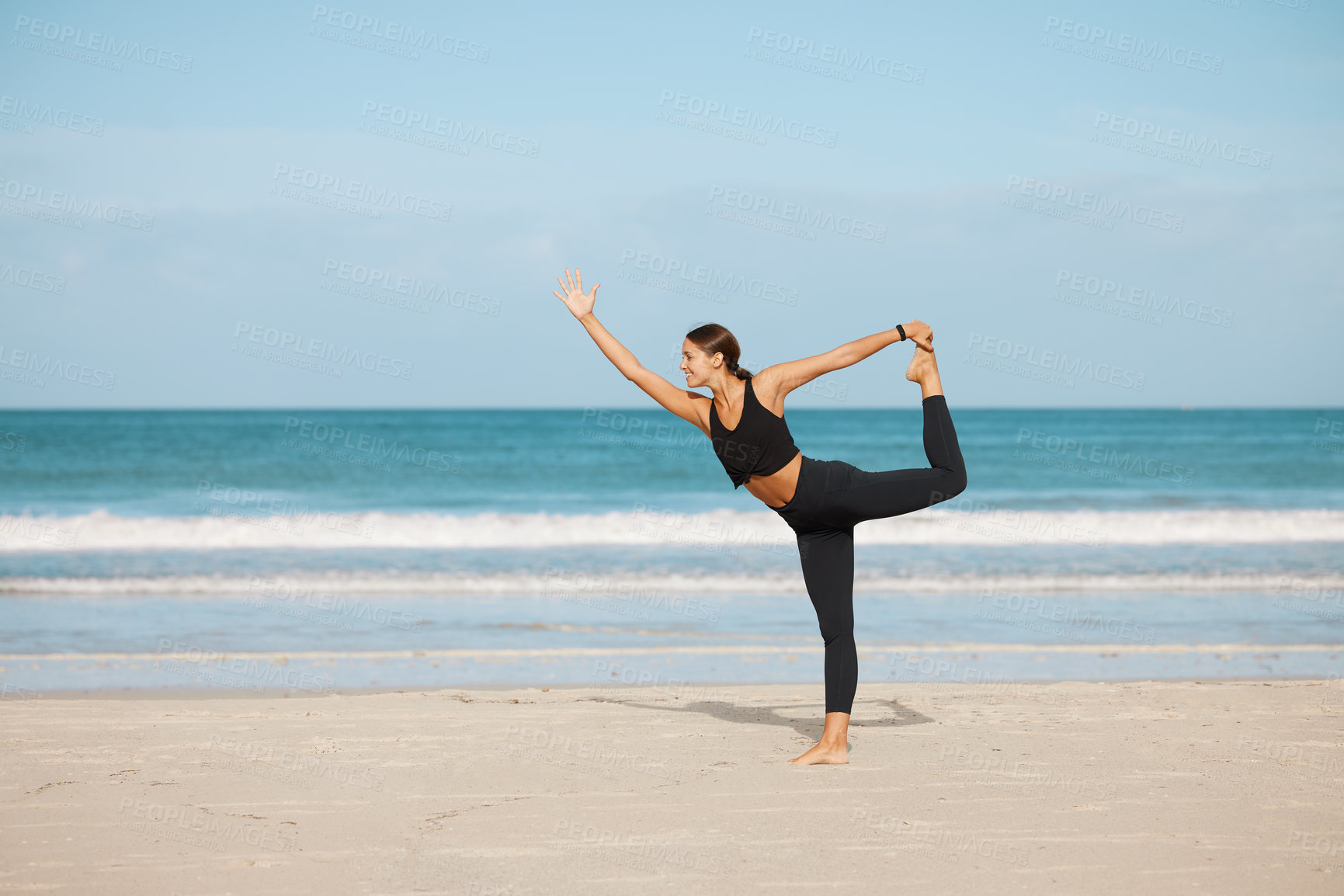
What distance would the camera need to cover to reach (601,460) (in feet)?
112

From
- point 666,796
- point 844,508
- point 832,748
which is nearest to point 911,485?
point 844,508

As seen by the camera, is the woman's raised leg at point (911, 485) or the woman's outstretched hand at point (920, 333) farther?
the woman's outstretched hand at point (920, 333)

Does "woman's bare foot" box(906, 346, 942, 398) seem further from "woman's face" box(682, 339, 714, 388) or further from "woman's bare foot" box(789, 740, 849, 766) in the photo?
"woman's bare foot" box(789, 740, 849, 766)

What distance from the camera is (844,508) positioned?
4.71 meters

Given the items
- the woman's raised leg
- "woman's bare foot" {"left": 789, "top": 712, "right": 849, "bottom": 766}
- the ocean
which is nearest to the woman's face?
the woman's raised leg

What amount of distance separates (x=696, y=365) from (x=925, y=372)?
1.17 m

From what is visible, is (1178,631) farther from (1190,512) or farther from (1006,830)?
(1190,512)

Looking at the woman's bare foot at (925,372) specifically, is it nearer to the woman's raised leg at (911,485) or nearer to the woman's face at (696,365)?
the woman's raised leg at (911,485)

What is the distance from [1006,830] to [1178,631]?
6547 millimetres

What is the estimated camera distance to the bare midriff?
15.4ft

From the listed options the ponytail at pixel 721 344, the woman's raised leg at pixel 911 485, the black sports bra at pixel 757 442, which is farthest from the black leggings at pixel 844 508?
the ponytail at pixel 721 344

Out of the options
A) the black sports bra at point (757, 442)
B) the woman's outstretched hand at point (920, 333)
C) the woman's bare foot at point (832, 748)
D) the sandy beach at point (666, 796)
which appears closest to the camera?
the sandy beach at point (666, 796)

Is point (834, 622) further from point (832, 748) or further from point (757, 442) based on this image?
point (757, 442)

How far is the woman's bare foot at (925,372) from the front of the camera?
4895mm
